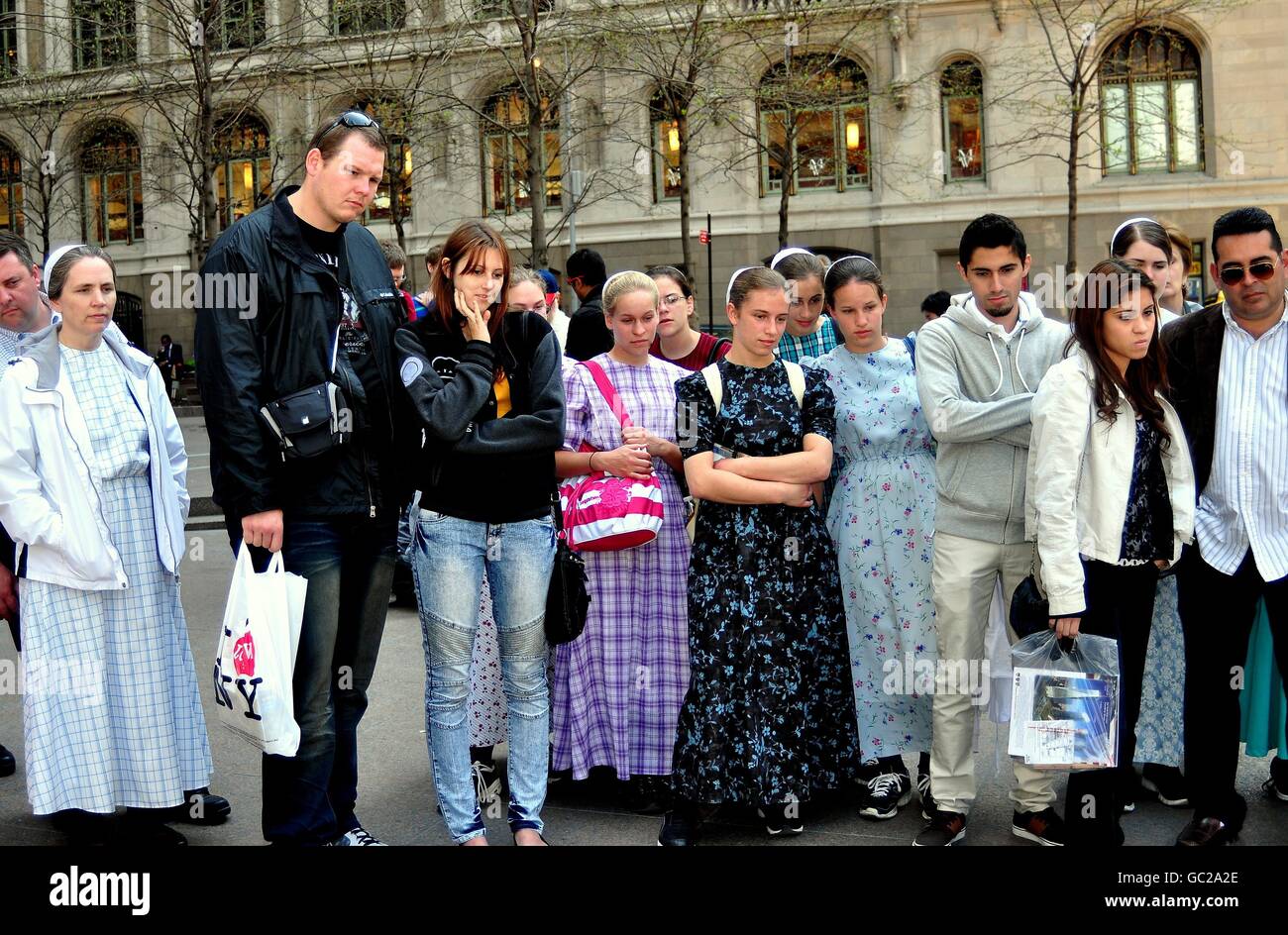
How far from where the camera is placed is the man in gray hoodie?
477 centimetres

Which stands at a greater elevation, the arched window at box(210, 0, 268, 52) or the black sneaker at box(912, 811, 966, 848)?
the arched window at box(210, 0, 268, 52)

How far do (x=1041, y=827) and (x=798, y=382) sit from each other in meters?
1.97

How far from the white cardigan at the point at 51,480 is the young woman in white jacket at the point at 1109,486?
3529 millimetres

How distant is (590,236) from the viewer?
31.4 meters

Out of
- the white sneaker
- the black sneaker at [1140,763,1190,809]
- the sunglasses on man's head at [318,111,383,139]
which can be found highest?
the sunglasses on man's head at [318,111,383,139]

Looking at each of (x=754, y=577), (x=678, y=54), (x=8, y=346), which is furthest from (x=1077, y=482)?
(x=678, y=54)

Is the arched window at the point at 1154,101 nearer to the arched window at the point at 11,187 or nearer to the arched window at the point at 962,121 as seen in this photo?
the arched window at the point at 962,121

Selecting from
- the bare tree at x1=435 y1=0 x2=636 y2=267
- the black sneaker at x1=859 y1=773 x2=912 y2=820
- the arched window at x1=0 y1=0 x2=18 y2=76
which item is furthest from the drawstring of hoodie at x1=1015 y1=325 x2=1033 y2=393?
the arched window at x1=0 y1=0 x2=18 y2=76

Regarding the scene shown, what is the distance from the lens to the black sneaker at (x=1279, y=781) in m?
5.24

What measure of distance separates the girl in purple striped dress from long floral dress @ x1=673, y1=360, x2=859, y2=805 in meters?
0.46

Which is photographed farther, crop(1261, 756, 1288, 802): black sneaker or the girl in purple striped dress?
the girl in purple striped dress

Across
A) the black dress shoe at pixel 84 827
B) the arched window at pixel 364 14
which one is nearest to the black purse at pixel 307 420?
the black dress shoe at pixel 84 827

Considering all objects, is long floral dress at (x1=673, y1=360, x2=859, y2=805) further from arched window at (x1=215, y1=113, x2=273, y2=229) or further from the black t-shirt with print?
arched window at (x1=215, y1=113, x2=273, y2=229)
